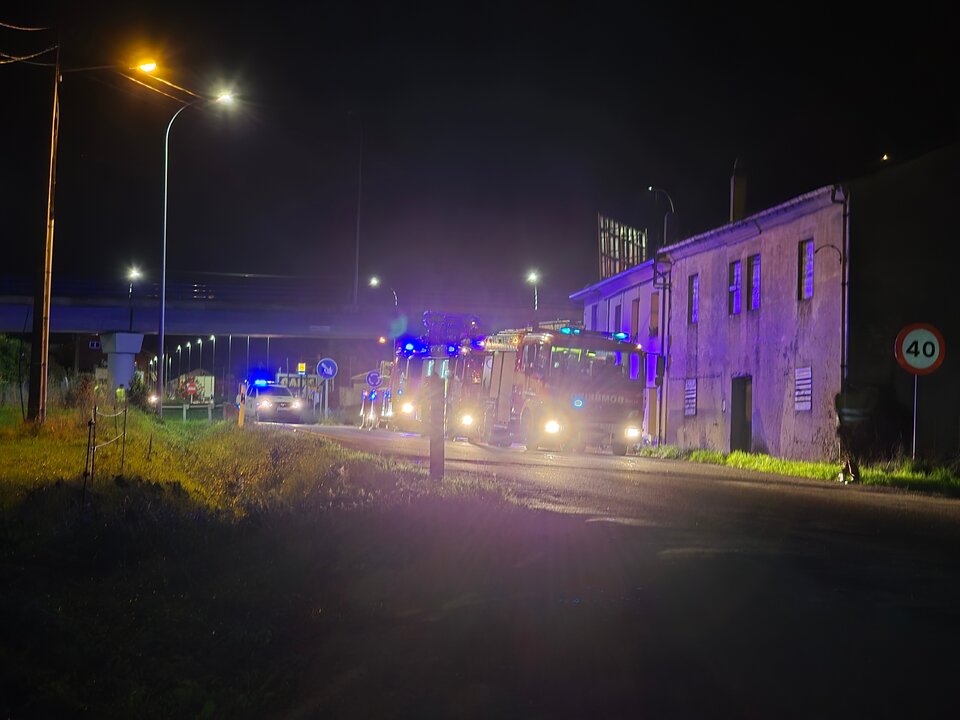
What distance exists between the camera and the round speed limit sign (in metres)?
17.2

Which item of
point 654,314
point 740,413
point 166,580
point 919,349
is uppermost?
point 654,314

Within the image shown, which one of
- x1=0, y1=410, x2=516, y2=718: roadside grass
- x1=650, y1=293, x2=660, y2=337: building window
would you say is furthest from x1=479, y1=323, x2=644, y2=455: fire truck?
x1=650, y1=293, x2=660, y2=337: building window

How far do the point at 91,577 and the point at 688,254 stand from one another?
1081 inches

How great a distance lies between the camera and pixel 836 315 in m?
24.3

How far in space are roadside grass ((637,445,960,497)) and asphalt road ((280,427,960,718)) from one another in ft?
20.0

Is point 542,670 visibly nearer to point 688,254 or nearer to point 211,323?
point 688,254

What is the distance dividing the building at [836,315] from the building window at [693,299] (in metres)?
1.66

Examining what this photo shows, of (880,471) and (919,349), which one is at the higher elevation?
(919,349)

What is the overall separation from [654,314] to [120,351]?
100 ft

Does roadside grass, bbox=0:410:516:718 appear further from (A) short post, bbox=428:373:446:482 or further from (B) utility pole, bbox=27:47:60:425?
(B) utility pole, bbox=27:47:60:425

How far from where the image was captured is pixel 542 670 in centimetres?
591

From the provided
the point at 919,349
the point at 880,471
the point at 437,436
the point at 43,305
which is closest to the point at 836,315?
the point at 880,471

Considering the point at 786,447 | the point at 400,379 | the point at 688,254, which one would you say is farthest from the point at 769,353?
the point at 400,379

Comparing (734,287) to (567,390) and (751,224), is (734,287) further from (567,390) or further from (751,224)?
(567,390)
